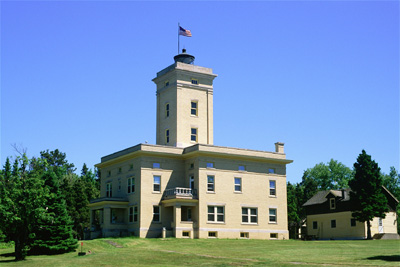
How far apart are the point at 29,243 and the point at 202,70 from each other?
99.9ft

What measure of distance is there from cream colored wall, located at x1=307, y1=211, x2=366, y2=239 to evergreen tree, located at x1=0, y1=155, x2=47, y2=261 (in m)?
40.6

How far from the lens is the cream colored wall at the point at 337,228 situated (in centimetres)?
6412

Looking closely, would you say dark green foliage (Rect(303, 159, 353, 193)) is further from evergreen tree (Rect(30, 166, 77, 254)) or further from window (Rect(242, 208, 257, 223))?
evergreen tree (Rect(30, 166, 77, 254))

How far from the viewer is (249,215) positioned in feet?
190

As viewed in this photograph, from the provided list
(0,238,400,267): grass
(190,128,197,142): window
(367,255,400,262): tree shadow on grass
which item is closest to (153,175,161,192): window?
(190,128,197,142): window

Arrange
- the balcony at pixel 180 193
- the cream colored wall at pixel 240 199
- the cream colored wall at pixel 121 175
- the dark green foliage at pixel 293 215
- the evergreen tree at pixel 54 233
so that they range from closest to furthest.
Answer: the evergreen tree at pixel 54 233, the balcony at pixel 180 193, the cream colored wall at pixel 240 199, the cream colored wall at pixel 121 175, the dark green foliage at pixel 293 215

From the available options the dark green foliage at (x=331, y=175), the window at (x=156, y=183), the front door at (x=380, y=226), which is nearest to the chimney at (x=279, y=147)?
the front door at (x=380, y=226)

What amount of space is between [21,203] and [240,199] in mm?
26773

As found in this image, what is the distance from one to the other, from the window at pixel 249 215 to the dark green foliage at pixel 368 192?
12.3m

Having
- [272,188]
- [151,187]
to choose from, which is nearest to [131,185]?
[151,187]

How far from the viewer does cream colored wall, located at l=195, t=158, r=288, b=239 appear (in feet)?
182

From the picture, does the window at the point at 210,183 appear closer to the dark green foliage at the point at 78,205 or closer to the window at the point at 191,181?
the window at the point at 191,181

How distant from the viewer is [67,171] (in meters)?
118

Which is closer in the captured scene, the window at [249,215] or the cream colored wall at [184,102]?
the window at [249,215]
